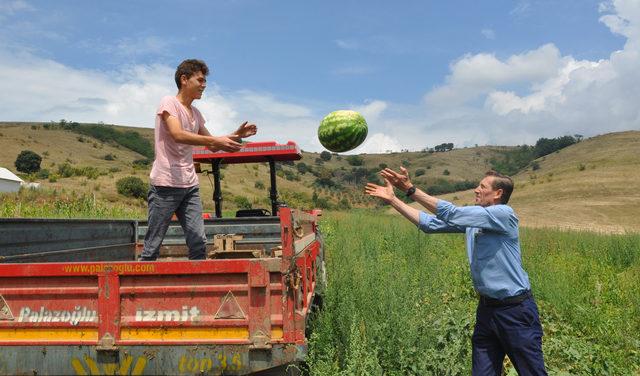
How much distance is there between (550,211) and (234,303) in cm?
4493

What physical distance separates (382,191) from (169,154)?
70.0 inches

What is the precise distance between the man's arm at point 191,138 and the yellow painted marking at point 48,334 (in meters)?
1.52

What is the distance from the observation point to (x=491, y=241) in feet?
12.2

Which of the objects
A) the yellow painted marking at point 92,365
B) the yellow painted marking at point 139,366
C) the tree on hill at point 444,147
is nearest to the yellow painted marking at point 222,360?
the yellow painted marking at point 139,366

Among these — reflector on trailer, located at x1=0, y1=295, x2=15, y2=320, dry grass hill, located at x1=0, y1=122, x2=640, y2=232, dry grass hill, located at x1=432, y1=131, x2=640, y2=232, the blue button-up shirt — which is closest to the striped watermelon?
the blue button-up shirt

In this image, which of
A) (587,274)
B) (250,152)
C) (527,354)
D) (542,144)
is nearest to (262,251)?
(250,152)

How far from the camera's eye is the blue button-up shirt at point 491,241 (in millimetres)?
3578

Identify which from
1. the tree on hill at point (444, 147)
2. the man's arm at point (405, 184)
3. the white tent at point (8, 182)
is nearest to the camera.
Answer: the man's arm at point (405, 184)

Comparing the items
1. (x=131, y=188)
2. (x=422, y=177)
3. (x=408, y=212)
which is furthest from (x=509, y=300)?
(x=422, y=177)

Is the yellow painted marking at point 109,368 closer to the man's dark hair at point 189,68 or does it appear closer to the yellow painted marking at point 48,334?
the yellow painted marking at point 48,334

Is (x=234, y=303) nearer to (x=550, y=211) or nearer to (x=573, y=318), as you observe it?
(x=573, y=318)

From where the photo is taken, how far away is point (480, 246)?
3805mm

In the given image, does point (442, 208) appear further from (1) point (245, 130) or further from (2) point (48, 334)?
(2) point (48, 334)

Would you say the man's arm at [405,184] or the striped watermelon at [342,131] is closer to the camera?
the man's arm at [405,184]
